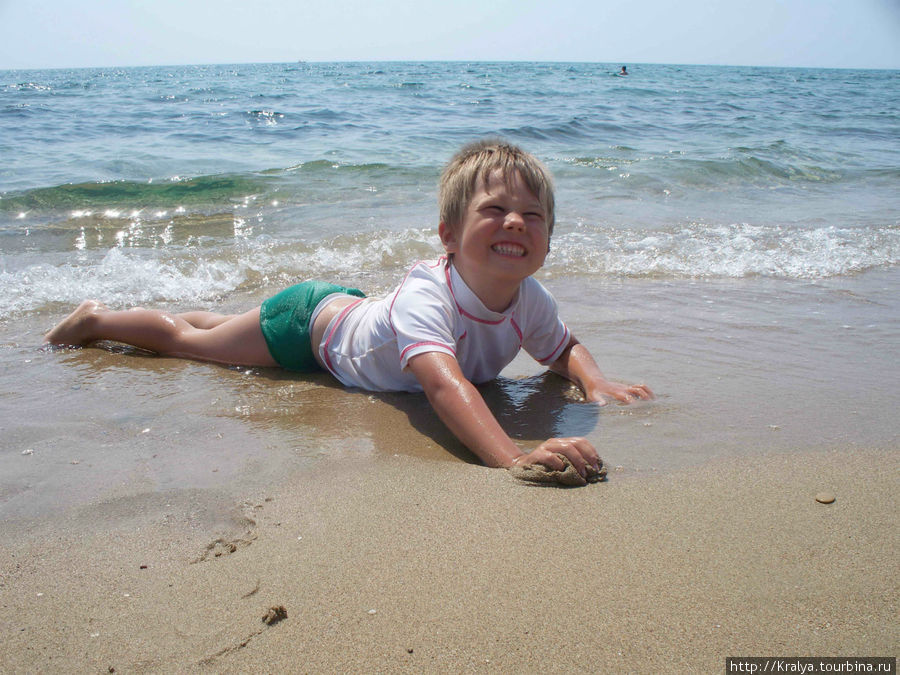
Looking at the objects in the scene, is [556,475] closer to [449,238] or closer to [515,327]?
[515,327]

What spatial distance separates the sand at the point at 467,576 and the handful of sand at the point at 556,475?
0.03 metres

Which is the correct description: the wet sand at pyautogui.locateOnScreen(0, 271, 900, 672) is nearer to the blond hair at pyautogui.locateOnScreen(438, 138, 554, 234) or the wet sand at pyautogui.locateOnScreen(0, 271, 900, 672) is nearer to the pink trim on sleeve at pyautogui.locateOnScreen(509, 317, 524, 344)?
the pink trim on sleeve at pyautogui.locateOnScreen(509, 317, 524, 344)

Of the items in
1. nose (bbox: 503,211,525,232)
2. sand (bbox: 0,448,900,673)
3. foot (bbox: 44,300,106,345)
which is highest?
nose (bbox: 503,211,525,232)

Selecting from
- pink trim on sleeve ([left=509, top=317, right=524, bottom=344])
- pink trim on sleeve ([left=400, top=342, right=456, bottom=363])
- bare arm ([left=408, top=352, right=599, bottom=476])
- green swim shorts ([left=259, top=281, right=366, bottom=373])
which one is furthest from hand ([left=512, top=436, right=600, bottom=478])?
green swim shorts ([left=259, top=281, right=366, bottom=373])

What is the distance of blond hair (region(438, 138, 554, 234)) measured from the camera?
243 centimetres

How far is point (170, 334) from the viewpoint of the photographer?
3268 millimetres

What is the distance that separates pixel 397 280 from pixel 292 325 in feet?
6.03

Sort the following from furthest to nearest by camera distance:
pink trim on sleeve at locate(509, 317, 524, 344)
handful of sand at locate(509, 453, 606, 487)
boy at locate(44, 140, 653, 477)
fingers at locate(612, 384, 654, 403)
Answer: pink trim on sleeve at locate(509, 317, 524, 344)
fingers at locate(612, 384, 654, 403)
boy at locate(44, 140, 653, 477)
handful of sand at locate(509, 453, 606, 487)

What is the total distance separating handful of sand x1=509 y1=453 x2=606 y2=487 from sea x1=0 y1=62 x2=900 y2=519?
10 centimetres

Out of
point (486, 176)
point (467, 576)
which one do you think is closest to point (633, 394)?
point (486, 176)

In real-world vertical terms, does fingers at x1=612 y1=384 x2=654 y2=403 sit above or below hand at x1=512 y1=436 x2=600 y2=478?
below

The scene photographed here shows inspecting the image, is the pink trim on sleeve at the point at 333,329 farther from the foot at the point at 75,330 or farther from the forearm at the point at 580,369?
the foot at the point at 75,330

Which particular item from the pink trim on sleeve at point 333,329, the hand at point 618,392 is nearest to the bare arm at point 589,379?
the hand at point 618,392

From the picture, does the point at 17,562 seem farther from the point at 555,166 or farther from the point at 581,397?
the point at 555,166
